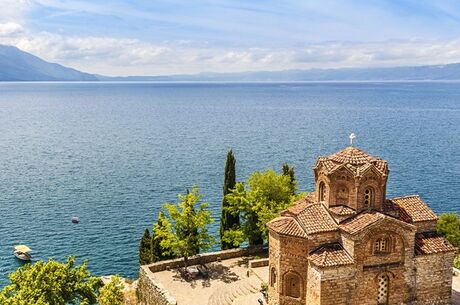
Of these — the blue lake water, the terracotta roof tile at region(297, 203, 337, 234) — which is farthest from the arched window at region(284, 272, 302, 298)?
the blue lake water

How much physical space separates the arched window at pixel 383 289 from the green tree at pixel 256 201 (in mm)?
13884

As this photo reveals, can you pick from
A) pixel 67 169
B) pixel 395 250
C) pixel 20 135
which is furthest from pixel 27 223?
pixel 20 135

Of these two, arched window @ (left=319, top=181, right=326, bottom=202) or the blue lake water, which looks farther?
the blue lake water

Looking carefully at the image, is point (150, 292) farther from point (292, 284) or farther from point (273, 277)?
point (292, 284)

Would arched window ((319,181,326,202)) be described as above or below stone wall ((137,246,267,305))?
above

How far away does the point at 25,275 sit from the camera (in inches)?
1164

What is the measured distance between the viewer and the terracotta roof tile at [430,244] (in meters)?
31.5

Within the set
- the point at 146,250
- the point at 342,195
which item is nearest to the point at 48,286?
the point at 146,250

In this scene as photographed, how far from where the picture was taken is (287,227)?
31625 millimetres

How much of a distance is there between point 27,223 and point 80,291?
3552cm

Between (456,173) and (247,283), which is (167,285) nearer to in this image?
(247,283)

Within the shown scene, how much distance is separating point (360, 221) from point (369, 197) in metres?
2.42

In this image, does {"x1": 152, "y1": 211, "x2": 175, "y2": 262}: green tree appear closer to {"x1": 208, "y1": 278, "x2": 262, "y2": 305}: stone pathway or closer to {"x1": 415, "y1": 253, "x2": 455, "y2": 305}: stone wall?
{"x1": 208, "y1": 278, "x2": 262, "y2": 305}: stone pathway

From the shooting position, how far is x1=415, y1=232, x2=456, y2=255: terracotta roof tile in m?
31.5
